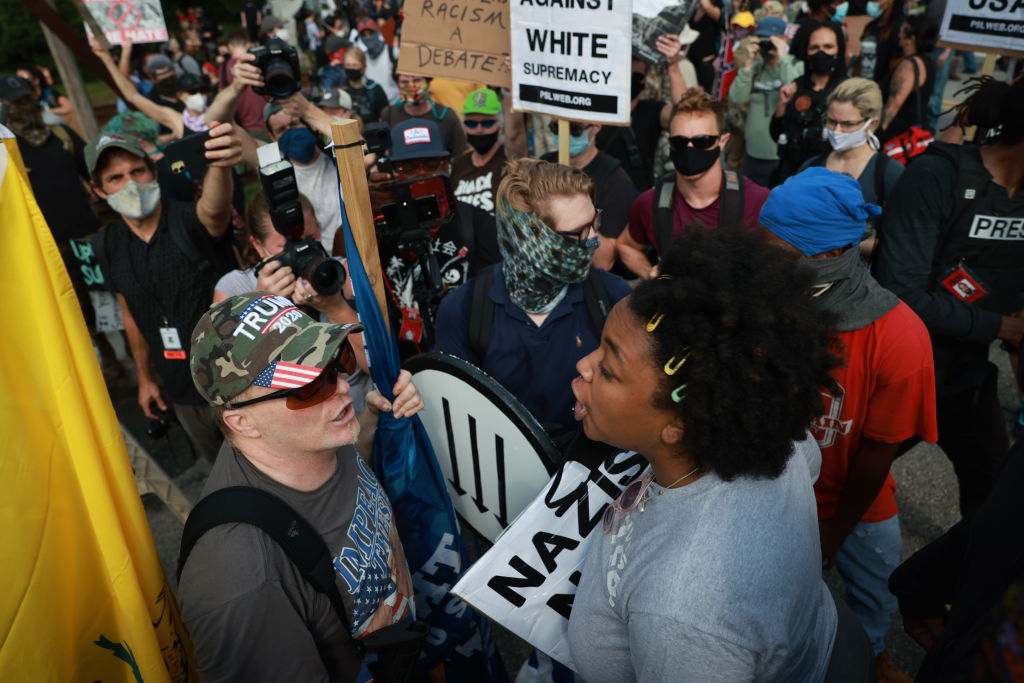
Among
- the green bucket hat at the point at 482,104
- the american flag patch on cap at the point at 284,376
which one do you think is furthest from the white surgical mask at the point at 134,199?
the green bucket hat at the point at 482,104

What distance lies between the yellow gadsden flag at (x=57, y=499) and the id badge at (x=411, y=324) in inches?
69.1

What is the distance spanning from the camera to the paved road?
2953 millimetres

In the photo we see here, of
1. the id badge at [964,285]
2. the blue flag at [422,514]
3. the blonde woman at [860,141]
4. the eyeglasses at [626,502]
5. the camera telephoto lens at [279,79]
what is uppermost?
the camera telephoto lens at [279,79]

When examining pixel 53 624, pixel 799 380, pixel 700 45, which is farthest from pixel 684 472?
pixel 700 45

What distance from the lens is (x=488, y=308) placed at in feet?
7.80

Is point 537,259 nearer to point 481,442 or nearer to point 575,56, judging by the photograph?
point 481,442

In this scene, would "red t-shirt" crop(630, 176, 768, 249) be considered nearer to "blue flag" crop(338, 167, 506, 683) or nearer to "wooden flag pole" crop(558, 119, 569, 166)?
"wooden flag pole" crop(558, 119, 569, 166)

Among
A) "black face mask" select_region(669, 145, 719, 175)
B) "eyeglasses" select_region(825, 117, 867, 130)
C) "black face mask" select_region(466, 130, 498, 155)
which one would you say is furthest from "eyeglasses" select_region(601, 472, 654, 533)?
"black face mask" select_region(466, 130, 498, 155)

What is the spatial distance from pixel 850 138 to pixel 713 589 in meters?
3.43

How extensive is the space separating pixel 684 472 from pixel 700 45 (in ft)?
30.7

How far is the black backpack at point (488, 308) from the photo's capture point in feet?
7.67

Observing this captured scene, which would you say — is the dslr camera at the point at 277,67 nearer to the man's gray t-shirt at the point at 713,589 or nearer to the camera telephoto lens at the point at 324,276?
the camera telephoto lens at the point at 324,276

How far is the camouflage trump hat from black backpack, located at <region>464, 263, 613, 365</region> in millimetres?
794

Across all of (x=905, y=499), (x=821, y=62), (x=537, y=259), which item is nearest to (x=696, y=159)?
(x=537, y=259)
